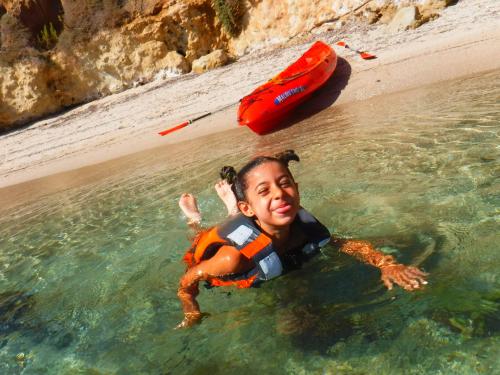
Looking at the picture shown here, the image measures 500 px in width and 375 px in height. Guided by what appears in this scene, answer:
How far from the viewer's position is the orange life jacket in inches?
111

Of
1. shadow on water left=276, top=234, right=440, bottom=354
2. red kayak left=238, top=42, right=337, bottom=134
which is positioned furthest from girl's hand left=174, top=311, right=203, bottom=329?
red kayak left=238, top=42, right=337, bottom=134

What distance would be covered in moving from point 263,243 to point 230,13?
12405mm

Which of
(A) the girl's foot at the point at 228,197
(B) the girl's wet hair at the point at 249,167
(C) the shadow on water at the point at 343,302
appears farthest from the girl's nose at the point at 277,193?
(A) the girl's foot at the point at 228,197

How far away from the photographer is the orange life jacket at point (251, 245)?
2.81 metres

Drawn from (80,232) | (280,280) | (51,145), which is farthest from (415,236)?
(51,145)

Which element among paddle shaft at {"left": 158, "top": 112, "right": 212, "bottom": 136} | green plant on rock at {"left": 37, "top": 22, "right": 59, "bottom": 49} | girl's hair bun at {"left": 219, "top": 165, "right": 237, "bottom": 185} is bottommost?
paddle shaft at {"left": 158, "top": 112, "right": 212, "bottom": 136}

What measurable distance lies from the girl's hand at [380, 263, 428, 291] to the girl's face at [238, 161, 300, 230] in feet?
2.13

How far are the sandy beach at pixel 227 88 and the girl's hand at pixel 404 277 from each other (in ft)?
22.5

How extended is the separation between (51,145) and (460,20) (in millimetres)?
10468

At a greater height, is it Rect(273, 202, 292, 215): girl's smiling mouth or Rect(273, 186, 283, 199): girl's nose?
Rect(273, 186, 283, 199): girl's nose

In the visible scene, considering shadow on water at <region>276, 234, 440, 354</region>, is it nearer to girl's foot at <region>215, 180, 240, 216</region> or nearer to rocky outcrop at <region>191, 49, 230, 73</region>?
girl's foot at <region>215, 180, 240, 216</region>

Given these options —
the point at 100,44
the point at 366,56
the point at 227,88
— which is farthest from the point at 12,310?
the point at 100,44

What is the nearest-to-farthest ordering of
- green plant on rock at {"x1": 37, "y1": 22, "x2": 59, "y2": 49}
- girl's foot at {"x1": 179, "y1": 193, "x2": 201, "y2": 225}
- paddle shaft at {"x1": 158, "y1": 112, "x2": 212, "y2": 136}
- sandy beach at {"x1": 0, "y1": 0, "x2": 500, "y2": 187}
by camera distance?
girl's foot at {"x1": 179, "y1": 193, "x2": 201, "y2": 225} → sandy beach at {"x1": 0, "y1": 0, "x2": 500, "y2": 187} → paddle shaft at {"x1": 158, "y1": 112, "x2": 212, "y2": 136} → green plant on rock at {"x1": 37, "y1": 22, "x2": 59, "y2": 49}

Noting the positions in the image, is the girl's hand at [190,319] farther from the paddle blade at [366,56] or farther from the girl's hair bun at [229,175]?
the paddle blade at [366,56]
